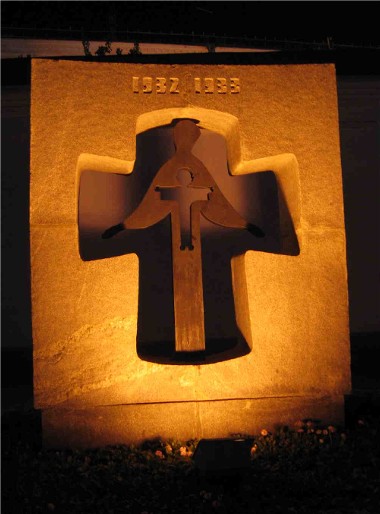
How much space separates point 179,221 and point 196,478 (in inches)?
65.5

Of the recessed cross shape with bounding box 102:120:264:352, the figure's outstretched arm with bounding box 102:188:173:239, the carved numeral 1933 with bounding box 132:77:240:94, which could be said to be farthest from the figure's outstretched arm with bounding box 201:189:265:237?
the carved numeral 1933 with bounding box 132:77:240:94

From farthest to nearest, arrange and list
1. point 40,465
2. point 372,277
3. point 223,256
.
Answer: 1. point 372,277
2. point 223,256
3. point 40,465

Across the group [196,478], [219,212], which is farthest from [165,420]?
[219,212]

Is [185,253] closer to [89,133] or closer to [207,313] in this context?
[89,133]

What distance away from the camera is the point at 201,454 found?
4.07 m

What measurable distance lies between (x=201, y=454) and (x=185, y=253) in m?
1.45

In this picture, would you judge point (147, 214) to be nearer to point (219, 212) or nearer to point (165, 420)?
point (219, 212)

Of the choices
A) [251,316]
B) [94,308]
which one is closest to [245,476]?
[251,316]

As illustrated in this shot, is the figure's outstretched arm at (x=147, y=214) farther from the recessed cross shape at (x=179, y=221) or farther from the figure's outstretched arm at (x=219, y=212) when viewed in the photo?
the figure's outstretched arm at (x=219, y=212)

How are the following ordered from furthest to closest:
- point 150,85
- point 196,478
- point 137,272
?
point 150,85 → point 137,272 → point 196,478

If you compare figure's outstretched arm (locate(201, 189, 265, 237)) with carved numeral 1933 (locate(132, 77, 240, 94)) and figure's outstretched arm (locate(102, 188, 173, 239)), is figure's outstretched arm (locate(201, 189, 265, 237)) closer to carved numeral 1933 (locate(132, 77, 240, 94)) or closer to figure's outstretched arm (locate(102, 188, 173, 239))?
figure's outstretched arm (locate(102, 188, 173, 239))

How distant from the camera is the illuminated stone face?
15.9 feet

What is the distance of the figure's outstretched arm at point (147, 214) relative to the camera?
16.5 ft

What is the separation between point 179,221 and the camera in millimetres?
5082
